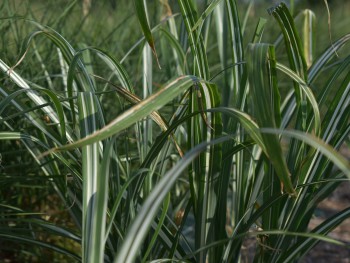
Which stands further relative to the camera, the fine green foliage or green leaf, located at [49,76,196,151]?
the fine green foliage

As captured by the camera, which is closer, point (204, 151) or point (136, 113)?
point (136, 113)

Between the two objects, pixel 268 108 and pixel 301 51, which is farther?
pixel 301 51

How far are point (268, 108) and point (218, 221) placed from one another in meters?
0.45

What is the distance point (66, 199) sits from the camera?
1.62m

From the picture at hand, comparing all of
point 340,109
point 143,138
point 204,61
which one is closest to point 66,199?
point 143,138

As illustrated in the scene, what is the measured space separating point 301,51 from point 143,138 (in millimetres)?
482

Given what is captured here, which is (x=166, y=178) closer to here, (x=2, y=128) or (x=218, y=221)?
(x=218, y=221)

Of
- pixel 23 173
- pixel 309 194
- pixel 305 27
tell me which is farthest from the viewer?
pixel 23 173

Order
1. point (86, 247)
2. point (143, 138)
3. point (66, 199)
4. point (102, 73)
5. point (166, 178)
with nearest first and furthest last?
point (166, 178), point (86, 247), point (66, 199), point (143, 138), point (102, 73)

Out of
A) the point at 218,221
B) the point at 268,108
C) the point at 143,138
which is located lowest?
the point at 218,221

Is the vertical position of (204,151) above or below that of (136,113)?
below

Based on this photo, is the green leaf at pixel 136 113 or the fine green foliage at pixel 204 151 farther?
the fine green foliage at pixel 204 151

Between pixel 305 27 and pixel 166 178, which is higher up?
pixel 305 27

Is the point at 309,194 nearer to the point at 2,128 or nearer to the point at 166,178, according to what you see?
the point at 166,178
